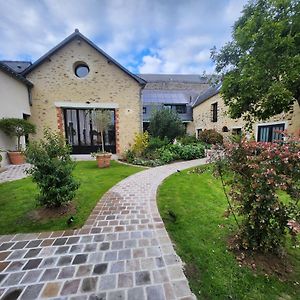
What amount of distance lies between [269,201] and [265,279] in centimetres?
95

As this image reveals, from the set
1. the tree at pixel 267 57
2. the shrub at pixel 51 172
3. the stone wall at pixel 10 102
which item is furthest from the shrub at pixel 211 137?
the stone wall at pixel 10 102

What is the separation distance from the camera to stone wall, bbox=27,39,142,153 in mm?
11055

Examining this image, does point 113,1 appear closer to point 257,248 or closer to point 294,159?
point 294,159

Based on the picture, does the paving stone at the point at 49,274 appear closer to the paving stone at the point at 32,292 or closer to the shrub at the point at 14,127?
the paving stone at the point at 32,292

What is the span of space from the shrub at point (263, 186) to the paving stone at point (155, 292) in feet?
4.48

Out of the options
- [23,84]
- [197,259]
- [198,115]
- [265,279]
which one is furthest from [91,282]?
[198,115]

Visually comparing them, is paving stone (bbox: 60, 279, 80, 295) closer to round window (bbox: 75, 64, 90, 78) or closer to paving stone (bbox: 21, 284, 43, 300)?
paving stone (bbox: 21, 284, 43, 300)

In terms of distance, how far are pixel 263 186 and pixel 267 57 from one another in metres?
6.30

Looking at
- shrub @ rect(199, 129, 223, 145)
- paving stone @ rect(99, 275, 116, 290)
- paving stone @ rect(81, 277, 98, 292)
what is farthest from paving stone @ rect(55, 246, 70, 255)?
shrub @ rect(199, 129, 223, 145)

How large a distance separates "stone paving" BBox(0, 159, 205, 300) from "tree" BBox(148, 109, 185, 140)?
9.65 meters

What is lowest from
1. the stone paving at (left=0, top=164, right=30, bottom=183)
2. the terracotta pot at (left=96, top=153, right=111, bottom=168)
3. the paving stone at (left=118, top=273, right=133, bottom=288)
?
the paving stone at (left=118, top=273, right=133, bottom=288)

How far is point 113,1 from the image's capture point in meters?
6.76

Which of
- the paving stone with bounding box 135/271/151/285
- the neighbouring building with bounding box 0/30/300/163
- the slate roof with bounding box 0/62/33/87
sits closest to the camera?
the paving stone with bounding box 135/271/151/285

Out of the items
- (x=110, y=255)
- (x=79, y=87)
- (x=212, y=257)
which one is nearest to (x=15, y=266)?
(x=110, y=255)
